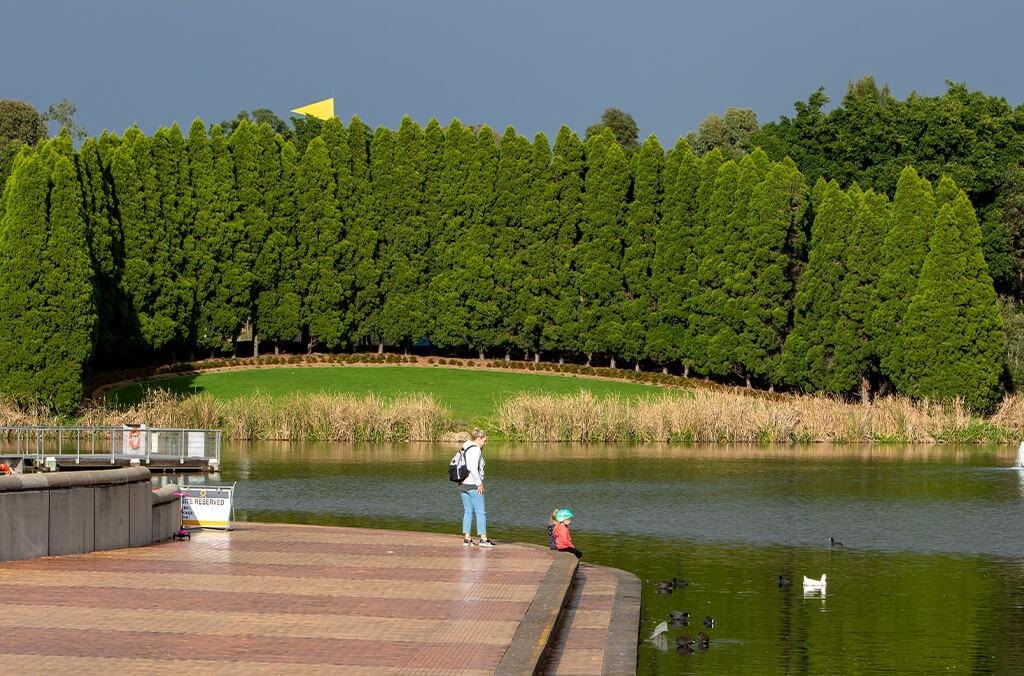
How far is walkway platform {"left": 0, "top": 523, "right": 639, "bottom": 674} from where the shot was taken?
13.4m

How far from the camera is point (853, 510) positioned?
29484mm

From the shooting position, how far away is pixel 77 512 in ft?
65.6

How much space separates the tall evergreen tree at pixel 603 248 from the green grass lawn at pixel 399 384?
265 cm

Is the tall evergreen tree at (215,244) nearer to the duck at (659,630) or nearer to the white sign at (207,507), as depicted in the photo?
the white sign at (207,507)

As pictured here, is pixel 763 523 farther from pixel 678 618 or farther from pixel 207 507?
pixel 678 618

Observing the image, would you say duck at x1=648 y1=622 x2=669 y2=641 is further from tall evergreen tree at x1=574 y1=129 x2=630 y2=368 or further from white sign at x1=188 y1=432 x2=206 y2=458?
tall evergreen tree at x1=574 y1=129 x2=630 y2=368

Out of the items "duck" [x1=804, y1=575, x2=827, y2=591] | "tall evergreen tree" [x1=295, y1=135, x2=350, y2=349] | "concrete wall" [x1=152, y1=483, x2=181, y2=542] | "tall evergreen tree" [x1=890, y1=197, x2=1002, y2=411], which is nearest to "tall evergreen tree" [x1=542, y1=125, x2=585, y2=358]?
"tall evergreen tree" [x1=295, y1=135, x2=350, y2=349]

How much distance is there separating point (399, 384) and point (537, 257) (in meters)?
10.6

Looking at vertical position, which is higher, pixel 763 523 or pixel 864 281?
pixel 864 281

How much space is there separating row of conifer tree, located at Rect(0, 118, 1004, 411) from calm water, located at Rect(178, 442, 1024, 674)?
45.9 feet

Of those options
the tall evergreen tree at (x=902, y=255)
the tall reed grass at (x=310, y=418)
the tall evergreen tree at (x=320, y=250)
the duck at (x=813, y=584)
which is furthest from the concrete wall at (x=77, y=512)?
the tall evergreen tree at (x=320, y=250)

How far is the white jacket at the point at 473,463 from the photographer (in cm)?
2155

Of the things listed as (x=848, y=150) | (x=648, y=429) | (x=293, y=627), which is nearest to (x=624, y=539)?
(x=293, y=627)

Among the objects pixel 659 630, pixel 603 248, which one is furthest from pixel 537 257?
pixel 659 630
